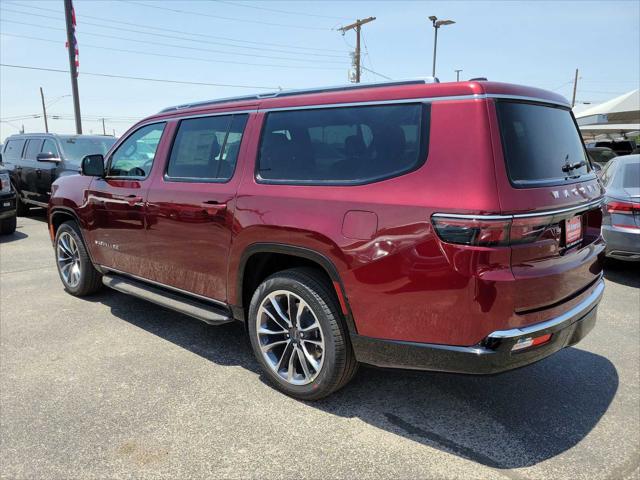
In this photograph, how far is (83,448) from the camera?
265cm

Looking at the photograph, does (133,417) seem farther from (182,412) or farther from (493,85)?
(493,85)

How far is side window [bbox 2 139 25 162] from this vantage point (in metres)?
11.6

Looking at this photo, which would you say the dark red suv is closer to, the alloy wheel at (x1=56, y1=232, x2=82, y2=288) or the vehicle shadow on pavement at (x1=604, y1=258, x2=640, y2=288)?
the alloy wheel at (x1=56, y1=232, x2=82, y2=288)

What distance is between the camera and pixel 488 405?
10.2 ft

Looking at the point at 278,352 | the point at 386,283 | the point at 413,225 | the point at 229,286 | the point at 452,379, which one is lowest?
the point at 452,379

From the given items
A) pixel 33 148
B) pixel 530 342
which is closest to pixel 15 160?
pixel 33 148

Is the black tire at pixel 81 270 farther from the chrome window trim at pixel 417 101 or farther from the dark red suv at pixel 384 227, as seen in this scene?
the chrome window trim at pixel 417 101

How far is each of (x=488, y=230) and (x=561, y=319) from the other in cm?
77

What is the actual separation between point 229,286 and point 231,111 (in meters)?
1.30

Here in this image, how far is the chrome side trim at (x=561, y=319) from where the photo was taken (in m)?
2.34

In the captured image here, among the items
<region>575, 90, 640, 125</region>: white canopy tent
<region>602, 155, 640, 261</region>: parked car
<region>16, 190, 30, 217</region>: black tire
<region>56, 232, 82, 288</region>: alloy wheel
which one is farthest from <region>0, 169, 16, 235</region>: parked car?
<region>575, 90, 640, 125</region>: white canopy tent

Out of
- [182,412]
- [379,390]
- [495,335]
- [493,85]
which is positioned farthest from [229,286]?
[493,85]

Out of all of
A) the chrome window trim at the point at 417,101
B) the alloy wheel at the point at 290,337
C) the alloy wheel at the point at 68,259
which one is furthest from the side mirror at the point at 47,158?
the alloy wheel at the point at 290,337

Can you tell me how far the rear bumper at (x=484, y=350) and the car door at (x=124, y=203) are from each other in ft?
7.90
